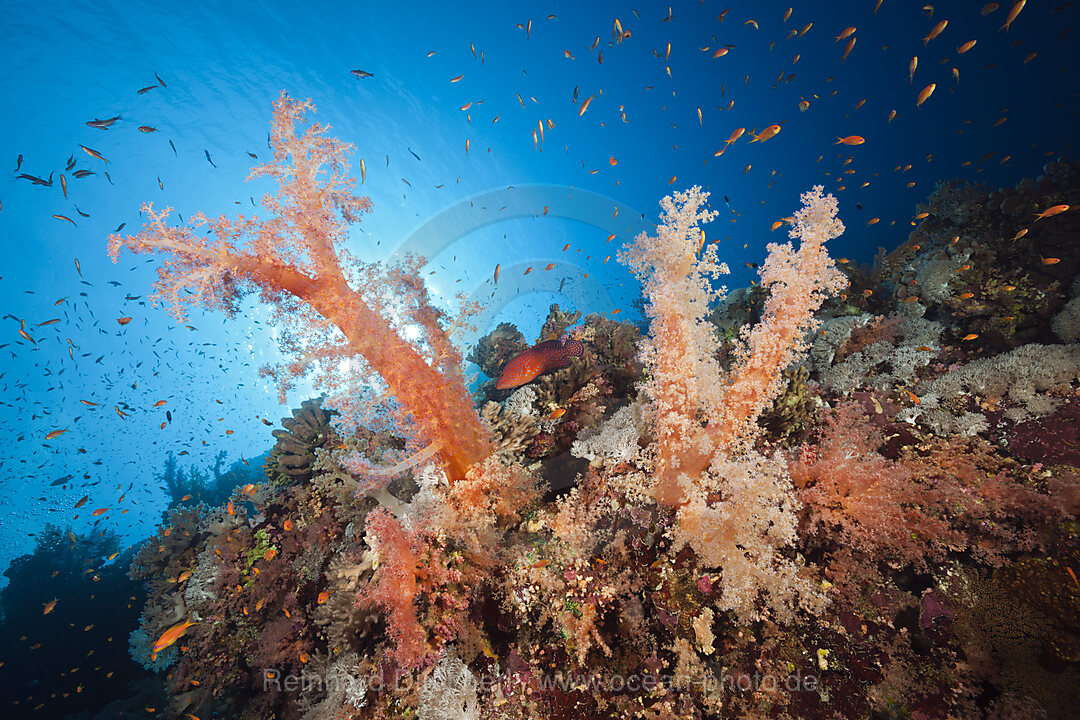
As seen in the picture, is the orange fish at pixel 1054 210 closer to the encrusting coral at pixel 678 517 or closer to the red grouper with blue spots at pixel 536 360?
the encrusting coral at pixel 678 517

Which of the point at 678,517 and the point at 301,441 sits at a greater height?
the point at 301,441

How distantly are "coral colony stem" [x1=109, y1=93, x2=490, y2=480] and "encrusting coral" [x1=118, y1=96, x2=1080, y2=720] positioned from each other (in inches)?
1.0

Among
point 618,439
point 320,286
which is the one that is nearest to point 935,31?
point 618,439

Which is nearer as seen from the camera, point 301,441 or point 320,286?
point 320,286

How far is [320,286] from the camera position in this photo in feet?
12.4

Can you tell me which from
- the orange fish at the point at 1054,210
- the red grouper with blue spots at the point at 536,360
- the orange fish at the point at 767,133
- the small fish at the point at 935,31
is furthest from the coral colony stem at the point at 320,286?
the small fish at the point at 935,31

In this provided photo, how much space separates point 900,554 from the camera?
3.13 metres

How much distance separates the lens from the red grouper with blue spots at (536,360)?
17.1ft

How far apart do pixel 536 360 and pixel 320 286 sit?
276 centimetres

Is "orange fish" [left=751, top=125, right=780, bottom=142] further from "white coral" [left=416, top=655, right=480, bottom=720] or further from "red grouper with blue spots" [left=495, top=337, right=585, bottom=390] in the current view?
"white coral" [left=416, top=655, right=480, bottom=720]

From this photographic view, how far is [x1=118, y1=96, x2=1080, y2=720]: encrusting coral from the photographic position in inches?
112

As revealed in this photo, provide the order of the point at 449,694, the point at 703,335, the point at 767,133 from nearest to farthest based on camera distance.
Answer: the point at 449,694, the point at 703,335, the point at 767,133

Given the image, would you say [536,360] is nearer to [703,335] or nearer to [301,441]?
[703,335]

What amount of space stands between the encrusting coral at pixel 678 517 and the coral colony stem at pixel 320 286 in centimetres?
3
